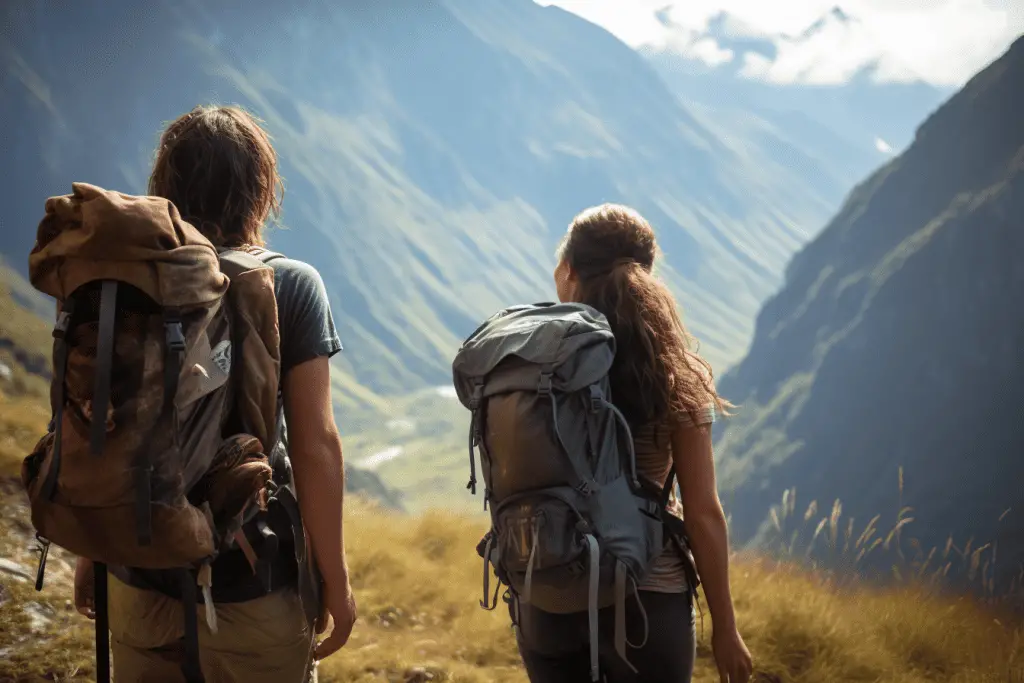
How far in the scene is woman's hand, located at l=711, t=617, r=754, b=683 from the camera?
2049 millimetres

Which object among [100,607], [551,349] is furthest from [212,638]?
[551,349]

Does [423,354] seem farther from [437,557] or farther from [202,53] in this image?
[437,557]

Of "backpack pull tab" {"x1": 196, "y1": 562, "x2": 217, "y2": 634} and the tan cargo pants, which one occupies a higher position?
"backpack pull tab" {"x1": 196, "y1": 562, "x2": 217, "y2": 634}

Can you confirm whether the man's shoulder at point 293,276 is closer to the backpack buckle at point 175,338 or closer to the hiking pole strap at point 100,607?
the backpack buckle at point 175,338

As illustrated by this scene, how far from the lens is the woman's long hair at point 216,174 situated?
181 cm

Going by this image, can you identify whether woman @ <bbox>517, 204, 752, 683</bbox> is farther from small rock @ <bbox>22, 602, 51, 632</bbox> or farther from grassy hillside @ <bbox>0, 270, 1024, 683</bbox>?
small rock @ <bbox>22, 602, 51, 632</bbox>

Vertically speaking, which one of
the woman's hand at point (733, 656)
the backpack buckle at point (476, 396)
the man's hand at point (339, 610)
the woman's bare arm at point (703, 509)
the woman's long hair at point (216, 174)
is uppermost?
the woman's long hair at point (216, 174)

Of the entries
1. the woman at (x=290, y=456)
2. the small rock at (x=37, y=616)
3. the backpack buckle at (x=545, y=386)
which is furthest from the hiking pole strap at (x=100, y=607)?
the small rock at (x=37, y=616)

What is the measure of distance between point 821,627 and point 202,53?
158979mm

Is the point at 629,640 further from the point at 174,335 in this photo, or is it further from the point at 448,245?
the point at 448,245

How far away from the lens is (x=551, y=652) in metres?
2.00

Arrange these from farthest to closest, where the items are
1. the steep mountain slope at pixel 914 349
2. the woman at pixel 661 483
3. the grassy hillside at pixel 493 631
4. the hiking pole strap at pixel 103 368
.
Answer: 1. the steep mountain slope at pixel 914 349
2. the grassy hillside at pixel 493 631
3. the woman at pixel 661 483
4. the hiking pole strap at pixel 103 368

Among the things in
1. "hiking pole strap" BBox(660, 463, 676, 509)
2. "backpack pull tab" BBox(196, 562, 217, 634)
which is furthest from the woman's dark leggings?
"backpack pull tab" BBox(196, 562, 217, 634)

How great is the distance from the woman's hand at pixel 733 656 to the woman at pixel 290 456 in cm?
94
